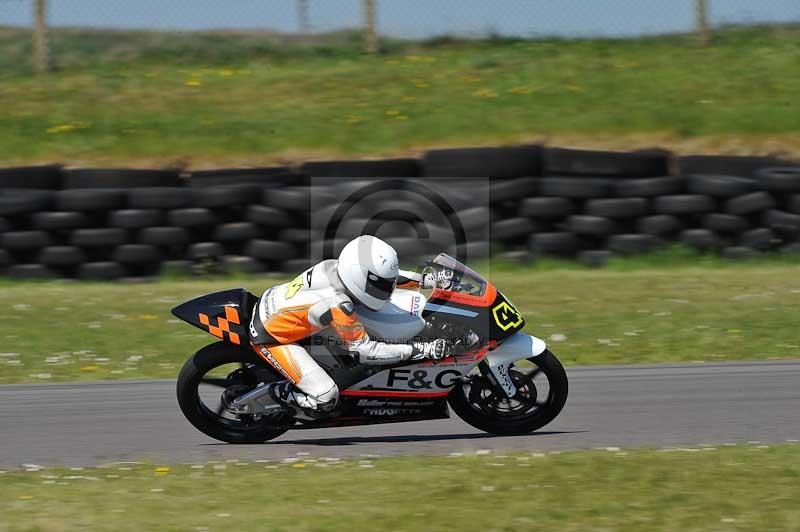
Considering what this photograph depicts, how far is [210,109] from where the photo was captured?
53.0ft

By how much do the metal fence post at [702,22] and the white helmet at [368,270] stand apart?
11763mm

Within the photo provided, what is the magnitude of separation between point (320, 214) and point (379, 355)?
5.76 metres

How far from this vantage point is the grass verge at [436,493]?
5.29 meters

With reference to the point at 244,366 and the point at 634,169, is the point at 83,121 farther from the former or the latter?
the point at 244,366

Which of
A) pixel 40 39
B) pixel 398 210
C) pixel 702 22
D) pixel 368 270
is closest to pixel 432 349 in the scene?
pixel 368 270

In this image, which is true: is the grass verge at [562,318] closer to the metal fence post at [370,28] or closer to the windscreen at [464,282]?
the windscreen at [464,282]

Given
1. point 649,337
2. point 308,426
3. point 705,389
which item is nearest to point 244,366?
point 308,426

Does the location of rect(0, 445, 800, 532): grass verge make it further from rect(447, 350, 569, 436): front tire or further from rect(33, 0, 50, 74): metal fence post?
rect(33, 0, 50, 74): metal fence post

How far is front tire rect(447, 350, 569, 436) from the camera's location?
7.19 meters

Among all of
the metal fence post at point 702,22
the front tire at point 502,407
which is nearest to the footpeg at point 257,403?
the front tire at point 502,407

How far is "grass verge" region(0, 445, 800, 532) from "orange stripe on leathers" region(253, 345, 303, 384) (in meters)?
0.58

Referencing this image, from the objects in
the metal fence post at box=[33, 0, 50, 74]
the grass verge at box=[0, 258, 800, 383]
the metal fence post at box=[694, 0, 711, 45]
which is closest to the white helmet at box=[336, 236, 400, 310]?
the grass verge at box=[0, 258, 800, 383]

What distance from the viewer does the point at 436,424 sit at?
7582 mm

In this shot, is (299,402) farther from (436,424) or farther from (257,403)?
(436,424)
